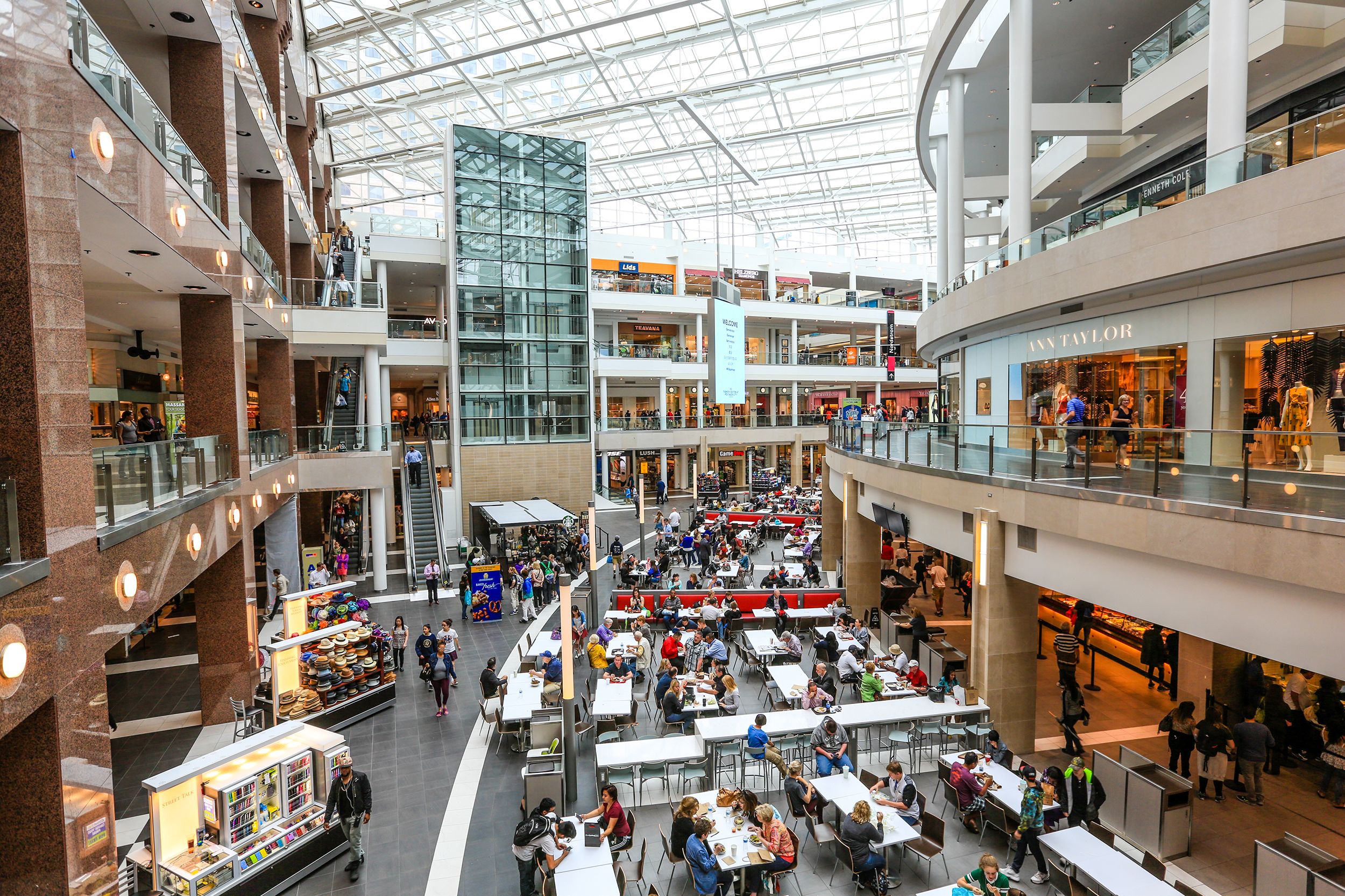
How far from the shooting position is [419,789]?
10070mm

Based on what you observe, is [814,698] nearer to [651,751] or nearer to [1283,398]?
[651,751]

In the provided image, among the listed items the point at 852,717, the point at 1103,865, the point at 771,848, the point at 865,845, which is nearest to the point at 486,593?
the point at 852,717

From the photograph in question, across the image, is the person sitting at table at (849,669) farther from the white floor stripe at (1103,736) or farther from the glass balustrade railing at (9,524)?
the glass balustrade railing at (9,524)

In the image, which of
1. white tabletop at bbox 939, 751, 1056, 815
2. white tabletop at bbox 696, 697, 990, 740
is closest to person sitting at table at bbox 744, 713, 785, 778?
white tabletop at bbox 696, 697, 990, 740

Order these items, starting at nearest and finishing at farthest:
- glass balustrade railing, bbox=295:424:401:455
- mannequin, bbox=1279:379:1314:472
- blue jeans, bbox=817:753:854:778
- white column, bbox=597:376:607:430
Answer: blue jeans, bbox=817:753:854:778, mannequin, bbox=1279:379:1314:472, glass balustrade railing, bbox=295:424:401:455, white column, bbox=597:376:607:430

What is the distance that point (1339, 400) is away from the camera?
8.04m

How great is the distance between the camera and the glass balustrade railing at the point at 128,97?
621 centimetres

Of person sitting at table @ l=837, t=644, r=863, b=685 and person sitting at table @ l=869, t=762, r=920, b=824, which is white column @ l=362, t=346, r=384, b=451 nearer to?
person sitting at table @ l=837, t=644, r=863, b=685

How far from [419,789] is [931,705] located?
308 inches

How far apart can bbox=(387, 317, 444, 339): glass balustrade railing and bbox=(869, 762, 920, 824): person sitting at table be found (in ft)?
87.5

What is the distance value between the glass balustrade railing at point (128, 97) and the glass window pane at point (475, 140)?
2088cm

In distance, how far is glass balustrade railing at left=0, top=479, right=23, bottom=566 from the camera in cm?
475

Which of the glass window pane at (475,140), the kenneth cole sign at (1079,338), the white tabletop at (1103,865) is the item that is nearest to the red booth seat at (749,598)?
the kenneth cole sign at (1079,338)

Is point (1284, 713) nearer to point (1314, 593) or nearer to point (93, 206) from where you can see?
point (1314, 593)
